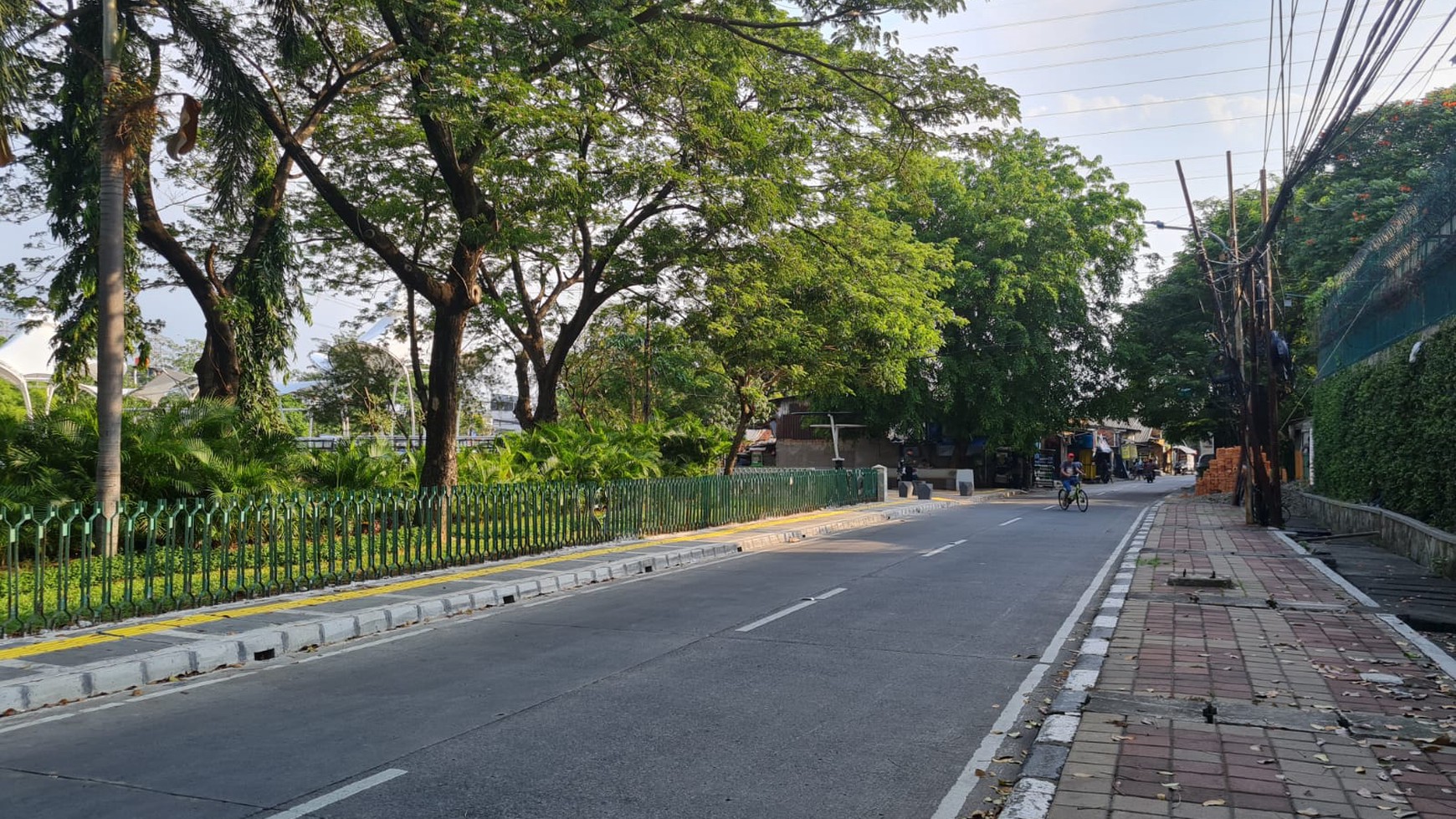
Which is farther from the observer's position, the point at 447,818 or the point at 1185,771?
the point at 1185,771

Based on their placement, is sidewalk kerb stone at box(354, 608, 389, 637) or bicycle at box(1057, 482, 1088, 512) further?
bicycle at box(1057, 482, 1088, 512)

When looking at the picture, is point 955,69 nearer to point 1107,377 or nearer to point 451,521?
point 451,521

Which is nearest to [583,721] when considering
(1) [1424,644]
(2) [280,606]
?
(2) [280,606]

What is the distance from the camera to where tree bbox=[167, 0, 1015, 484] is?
493 inches

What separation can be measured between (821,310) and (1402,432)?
1082cm

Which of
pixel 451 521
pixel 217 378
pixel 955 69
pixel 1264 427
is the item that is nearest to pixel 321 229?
pixel 217 378

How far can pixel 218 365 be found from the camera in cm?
1750

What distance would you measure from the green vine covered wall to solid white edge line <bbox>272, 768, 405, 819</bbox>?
13.9 metres

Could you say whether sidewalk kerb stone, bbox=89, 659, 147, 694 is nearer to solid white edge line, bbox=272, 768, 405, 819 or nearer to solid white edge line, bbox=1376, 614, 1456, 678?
solid white edge line, bbox=272, 768, 405, 819

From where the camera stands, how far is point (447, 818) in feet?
14.4

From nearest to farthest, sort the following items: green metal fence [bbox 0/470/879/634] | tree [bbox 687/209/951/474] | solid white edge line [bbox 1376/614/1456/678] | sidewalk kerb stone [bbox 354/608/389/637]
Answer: solid white edge line [bbox 1376/614/1456/678]
green metal fence [bbox 0/470/879/634]
sidewalk kerb stone [bbox 354/608/389/637]
tree [bbox 687/209/951/474]

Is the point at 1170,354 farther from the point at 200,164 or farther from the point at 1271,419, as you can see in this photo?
the point at 200,164

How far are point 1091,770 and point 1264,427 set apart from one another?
21.5 metres

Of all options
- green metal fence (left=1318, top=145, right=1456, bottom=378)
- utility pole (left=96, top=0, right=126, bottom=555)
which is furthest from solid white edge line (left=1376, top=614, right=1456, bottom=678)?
utility pole (left=96, top=0, right=126, bottom=555)
